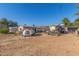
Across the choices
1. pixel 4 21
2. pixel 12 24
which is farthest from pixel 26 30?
pixel 4 21

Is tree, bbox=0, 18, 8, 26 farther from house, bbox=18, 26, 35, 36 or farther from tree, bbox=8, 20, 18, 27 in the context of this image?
house, bbox=18, 26, 35, 36

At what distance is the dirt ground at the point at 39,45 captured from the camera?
10.4m

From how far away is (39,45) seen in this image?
1039 cm

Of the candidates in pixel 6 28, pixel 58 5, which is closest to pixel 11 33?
pixel 6 28

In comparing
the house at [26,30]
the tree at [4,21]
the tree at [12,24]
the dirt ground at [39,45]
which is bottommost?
the dirt ground at [39,45]

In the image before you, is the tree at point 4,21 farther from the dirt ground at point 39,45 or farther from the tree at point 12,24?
the dirt ground at point 39,45

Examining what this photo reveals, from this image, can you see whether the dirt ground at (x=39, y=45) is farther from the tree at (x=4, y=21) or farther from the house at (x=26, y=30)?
the tree at (x=4, y=21)

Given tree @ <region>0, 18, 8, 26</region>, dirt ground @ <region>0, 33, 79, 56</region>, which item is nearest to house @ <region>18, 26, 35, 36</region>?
dirt ground @ <region>0, 33, 79, 56</region>

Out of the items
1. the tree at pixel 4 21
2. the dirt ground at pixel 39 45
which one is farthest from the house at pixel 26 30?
the tree at pixel 4 21

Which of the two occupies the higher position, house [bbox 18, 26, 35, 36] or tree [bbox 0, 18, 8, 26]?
tree [bbox 0, 18, 8, 26]

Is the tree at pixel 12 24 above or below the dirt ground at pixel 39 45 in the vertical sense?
above

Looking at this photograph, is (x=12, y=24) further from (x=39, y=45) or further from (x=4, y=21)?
(x=39, y=45)

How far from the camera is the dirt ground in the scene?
34.0 feet

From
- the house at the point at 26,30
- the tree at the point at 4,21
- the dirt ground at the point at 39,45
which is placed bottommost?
the dirt ground at the point at 39,45
